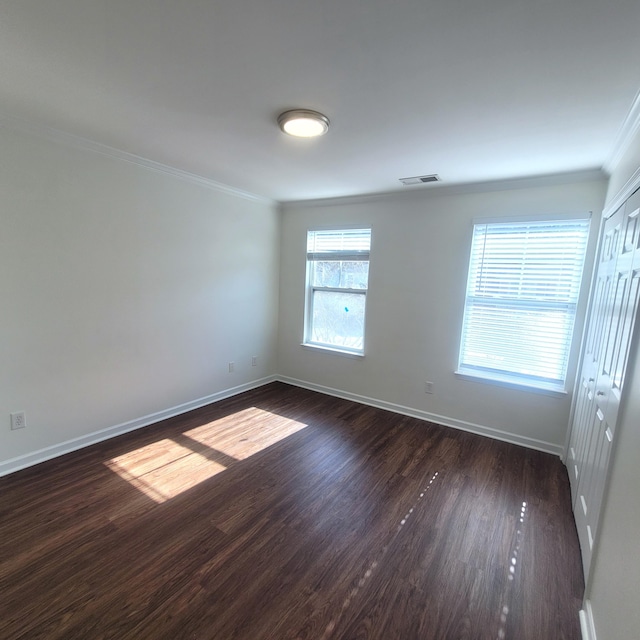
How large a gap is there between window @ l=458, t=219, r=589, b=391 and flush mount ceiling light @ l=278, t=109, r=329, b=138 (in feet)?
6.43

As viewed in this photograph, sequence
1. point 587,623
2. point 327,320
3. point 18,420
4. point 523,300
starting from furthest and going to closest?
1. point 327,320
2. point 523,300
3. point 18,420
4. point 587,623

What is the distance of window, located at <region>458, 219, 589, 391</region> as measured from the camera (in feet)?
9.39

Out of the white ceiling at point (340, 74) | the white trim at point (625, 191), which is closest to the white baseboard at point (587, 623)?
the white trim at point (625, 191)

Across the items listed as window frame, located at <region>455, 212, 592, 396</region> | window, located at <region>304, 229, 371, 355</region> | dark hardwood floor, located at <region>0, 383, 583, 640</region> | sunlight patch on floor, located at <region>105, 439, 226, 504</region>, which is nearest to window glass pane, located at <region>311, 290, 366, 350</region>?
window, located at <region>304, 229, 371, 355</region>

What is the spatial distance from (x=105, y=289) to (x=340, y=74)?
244 cm

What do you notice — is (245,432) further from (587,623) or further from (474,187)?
(474,187)

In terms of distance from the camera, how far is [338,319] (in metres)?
4.29

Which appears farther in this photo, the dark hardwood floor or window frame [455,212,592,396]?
window frame [455,212,592,396]

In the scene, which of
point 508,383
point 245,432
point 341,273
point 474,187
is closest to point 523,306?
point 508,383

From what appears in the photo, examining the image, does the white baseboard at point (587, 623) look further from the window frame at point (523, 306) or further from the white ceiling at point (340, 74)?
the white ceiling at point (340, 74)

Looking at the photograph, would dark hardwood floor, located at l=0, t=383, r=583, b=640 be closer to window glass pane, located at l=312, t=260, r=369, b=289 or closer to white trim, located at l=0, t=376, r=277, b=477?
white trim, located at l=0, t=376, r=277, b=477

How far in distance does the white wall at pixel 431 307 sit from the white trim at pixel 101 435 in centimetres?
147

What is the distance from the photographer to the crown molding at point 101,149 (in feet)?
7.27

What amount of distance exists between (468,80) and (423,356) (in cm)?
259
